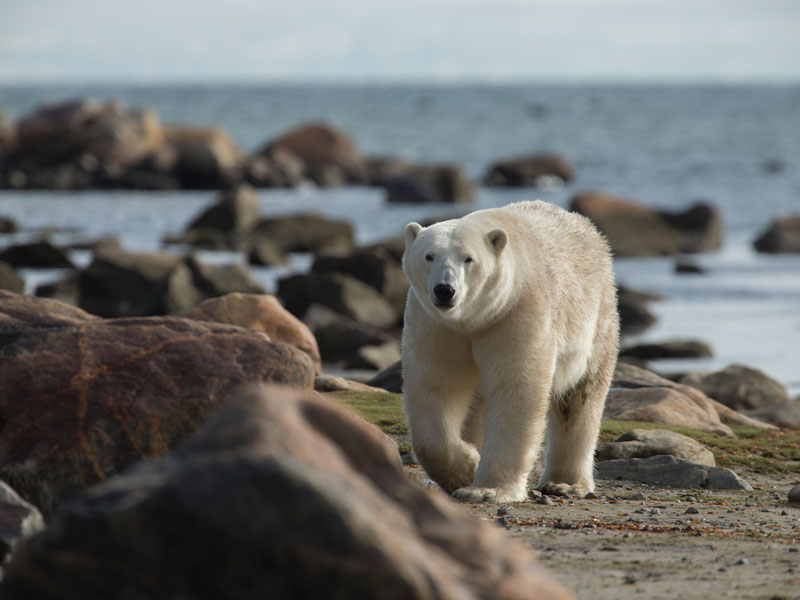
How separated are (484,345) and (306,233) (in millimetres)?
19564

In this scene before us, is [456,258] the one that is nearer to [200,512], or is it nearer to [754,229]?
[200,512]

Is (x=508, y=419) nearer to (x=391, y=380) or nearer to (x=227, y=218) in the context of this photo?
(x=391, y=380)

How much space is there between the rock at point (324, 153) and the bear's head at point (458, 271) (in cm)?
3645

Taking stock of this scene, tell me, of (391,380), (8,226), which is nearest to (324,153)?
(8,226)

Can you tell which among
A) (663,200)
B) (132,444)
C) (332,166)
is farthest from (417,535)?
(332,166)

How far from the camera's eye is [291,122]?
83.8 meters

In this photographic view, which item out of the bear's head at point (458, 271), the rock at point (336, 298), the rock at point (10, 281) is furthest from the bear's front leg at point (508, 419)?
the rock at point (10, 281)

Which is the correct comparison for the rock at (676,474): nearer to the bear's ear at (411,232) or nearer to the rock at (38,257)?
the bear's ear at (411,232)

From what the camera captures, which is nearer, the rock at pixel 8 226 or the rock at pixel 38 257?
the rock at pixel 38 257

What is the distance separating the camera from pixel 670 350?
50.3ft

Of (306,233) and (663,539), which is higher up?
(663,539)

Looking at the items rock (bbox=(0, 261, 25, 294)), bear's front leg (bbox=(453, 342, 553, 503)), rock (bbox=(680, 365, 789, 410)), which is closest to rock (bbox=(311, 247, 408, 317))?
rock (bbox=(0, 261, 25, 294))

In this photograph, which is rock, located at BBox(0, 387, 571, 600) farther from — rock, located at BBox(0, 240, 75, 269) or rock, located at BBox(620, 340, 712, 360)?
rock, located at BBox(0, 240, 75, 269)

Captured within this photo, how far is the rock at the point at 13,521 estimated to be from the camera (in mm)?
4609
